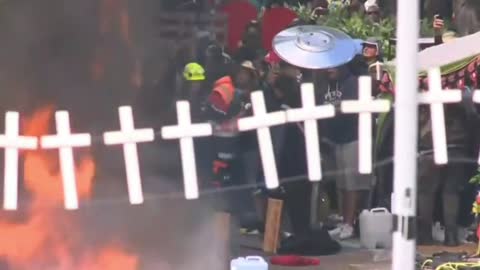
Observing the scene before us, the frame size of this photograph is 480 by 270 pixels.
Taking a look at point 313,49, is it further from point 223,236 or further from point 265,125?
point 265,125

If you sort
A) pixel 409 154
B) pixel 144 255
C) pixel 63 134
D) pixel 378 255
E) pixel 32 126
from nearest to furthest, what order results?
pixel 409 154
pixel 63 134
pixel 32 126
pixel 144 255
pixel 378 255

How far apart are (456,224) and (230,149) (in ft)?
6.19

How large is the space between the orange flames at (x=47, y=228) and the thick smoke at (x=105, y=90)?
0.07m

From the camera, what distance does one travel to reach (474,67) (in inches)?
344

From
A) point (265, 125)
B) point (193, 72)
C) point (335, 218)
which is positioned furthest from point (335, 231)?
point (265, 125)

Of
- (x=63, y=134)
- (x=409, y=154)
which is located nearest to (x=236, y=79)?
(x=63, y=134)

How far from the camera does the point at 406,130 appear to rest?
182 inches

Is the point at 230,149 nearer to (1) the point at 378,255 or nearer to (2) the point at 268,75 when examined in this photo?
(2) the point at 268,75

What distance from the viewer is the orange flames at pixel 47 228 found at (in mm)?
6250

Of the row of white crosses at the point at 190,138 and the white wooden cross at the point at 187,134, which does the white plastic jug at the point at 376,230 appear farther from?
the white wooden cross at the point at 187,134

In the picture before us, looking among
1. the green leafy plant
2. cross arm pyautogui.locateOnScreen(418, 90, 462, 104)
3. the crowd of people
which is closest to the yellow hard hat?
the crowd of people

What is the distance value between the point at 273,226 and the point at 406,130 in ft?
14.1

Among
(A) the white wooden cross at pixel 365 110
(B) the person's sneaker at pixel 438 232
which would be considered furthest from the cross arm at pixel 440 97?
(B) the person's sneaker at pixel 438 232

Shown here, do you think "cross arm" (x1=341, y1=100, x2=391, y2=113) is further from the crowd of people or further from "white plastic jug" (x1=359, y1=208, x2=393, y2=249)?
"white plastic jug" (x1=359, y1=208, x2=393, y2=249)
